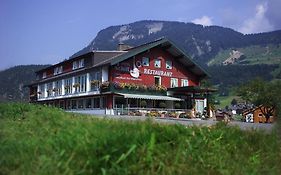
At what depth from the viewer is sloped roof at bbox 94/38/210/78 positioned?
4600cm

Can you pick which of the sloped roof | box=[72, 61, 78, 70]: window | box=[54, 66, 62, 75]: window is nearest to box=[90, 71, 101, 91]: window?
the sloped roof

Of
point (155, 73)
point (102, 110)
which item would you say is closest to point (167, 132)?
point (102, 110)

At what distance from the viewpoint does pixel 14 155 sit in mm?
6035

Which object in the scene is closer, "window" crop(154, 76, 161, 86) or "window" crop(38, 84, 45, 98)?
"window" crop(154, 76, 161, 86)

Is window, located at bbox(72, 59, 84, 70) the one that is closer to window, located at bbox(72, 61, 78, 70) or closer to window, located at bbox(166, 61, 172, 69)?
window, located at bbox(72, 61, 78, 70)

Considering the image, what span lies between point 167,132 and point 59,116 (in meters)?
2.47

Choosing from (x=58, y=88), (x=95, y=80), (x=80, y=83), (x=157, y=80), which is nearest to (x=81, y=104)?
(x=80, y=83)

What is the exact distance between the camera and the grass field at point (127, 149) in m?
5.76

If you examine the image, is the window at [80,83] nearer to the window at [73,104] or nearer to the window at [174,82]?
the window at [73,104]

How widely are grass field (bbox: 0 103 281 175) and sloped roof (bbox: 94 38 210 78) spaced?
36.8 m

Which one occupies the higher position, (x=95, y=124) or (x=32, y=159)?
(x=95, y=124)

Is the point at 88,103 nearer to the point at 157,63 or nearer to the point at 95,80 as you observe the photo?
the point at 95,80

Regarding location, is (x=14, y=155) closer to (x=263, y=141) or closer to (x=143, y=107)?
(x=263, y=141)

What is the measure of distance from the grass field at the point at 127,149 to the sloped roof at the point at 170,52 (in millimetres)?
36838
